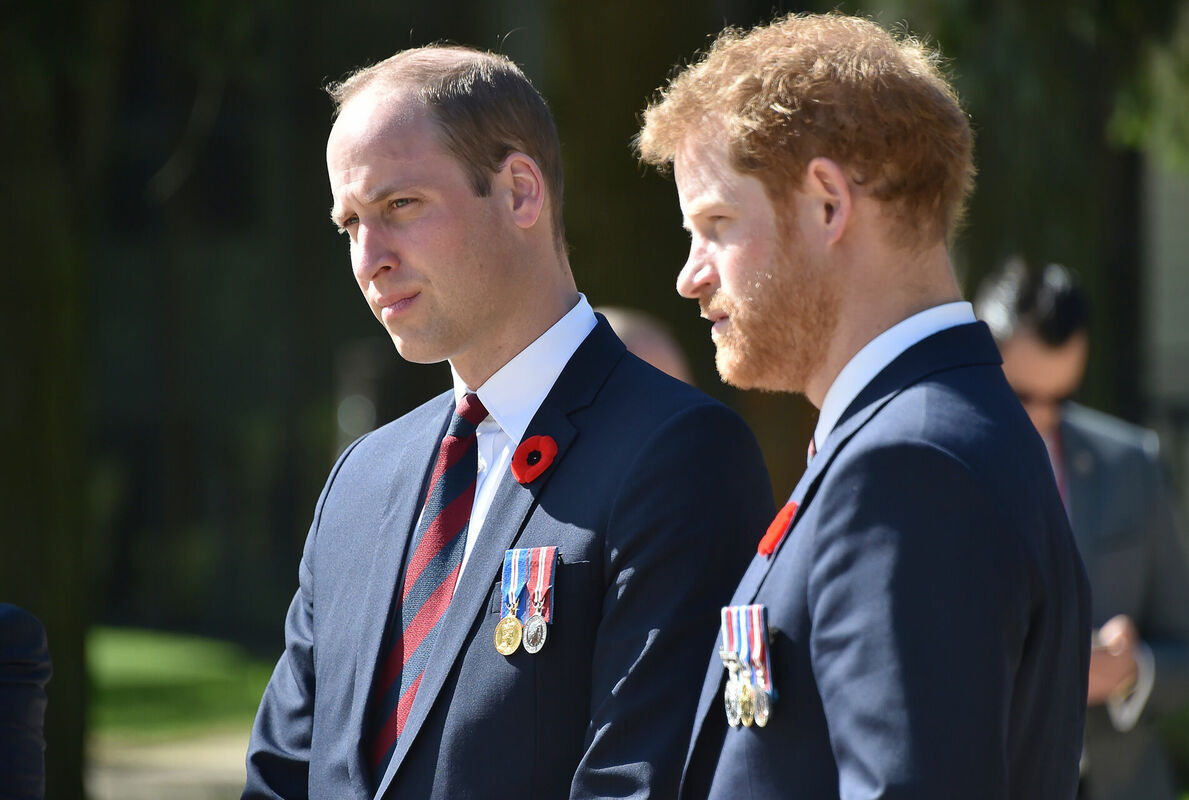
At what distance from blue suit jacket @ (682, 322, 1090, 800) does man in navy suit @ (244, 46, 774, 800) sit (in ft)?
0.75

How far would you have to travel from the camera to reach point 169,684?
1132 centimetres

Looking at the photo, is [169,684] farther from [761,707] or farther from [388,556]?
[761,707]

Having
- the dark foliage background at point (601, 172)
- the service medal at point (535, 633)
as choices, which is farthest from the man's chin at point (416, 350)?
the dark foliage background at point (601, 172)

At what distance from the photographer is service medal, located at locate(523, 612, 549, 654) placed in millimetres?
2043

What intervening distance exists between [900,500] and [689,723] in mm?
532

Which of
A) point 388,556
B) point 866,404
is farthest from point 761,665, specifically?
point 388,556

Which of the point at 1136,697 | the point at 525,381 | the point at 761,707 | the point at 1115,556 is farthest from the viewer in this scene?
the point at 1115,556

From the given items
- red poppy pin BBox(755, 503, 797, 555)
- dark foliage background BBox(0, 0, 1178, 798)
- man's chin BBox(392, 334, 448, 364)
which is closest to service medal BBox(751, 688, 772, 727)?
red poppy pin BBox(755, 503, 797, 555)

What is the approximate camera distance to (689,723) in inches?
77.7

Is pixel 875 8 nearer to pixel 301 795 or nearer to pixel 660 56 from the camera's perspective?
pixel 660 56

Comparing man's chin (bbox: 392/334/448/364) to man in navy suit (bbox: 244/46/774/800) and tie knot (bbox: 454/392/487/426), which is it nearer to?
man in navy suit (bbox: 244/46/774/800)

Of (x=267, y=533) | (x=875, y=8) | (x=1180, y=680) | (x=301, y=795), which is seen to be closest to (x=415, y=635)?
(x=301, y=795)

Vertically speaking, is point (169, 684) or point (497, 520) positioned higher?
point (497, 520)

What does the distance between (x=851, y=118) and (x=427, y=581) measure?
38.1 inches
